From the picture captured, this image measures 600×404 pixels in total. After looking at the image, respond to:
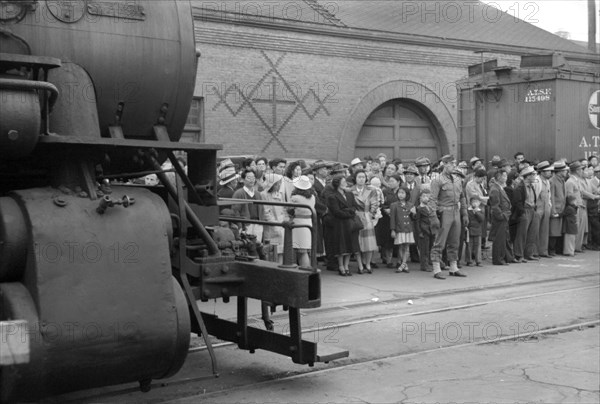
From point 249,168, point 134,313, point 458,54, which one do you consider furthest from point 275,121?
point 134,313

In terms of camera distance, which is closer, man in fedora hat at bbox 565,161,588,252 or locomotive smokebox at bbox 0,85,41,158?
locomotive smokebox at bbox 0,85,41,158

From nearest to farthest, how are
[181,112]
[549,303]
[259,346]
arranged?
[181,112] < [259,346] < [549,303]

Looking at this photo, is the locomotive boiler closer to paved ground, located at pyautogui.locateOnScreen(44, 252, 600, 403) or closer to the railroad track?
paved ground, located at pyautogui.locateOnScreen(44, 252, 600, 403)

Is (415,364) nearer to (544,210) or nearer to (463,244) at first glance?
(463,244)

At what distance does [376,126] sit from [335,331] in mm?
15567

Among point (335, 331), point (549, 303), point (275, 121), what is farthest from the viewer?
point (275, 121)

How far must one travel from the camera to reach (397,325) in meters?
8.25

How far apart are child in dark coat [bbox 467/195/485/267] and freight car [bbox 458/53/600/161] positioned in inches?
192

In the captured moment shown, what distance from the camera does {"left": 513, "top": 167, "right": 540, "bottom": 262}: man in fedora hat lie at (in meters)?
13.9

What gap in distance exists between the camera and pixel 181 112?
18.7ft

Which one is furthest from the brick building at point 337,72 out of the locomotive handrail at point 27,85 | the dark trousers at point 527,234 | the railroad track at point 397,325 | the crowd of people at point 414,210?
the locomotive handrail at point 27,85

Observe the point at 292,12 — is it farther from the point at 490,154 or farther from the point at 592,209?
the point at 592,209

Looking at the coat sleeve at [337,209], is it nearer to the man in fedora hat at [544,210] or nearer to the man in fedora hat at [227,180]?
the man in fedora hat at [227,180]

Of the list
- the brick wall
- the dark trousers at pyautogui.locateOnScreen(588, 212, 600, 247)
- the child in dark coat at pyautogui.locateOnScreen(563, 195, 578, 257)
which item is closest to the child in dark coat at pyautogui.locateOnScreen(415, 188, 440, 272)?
the child in dark coat at pyautogui.locateOnScreen(563, 195, 578, 257)
